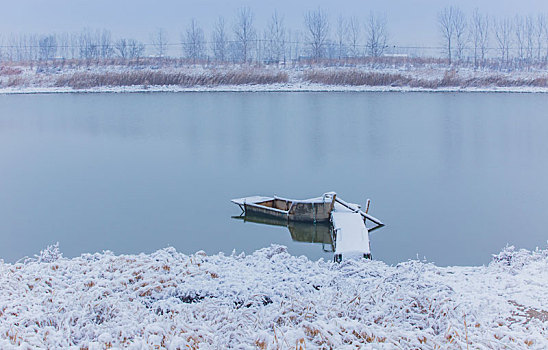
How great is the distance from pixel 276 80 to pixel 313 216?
35061 mm

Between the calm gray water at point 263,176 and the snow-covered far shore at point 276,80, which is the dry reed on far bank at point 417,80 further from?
the calm gray water at point 263,176

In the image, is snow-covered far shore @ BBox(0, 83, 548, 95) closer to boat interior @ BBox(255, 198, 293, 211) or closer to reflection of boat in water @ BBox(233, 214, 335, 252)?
boat interior @ BBox(255, 198, 293, 211)

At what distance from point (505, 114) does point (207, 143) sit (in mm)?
15281

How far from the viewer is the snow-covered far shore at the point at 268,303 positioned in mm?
5008

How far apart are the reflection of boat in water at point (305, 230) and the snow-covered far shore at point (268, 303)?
1.86 m

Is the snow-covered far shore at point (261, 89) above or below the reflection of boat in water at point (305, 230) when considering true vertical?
above

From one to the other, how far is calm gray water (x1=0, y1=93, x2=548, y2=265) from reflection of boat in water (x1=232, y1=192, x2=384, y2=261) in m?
0.32

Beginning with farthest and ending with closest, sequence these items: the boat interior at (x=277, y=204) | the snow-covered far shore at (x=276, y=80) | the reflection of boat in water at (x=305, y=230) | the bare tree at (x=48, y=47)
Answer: the bare tree at (x=48, y=47)
the snow-covered far shore at (x=276, y=80)
the boat interior at (x=277, y=204)
the reflection of boat in water at (x=305, y=230)

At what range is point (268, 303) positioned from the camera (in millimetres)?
6379

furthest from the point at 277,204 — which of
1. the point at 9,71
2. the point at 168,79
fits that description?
the point at 9,71

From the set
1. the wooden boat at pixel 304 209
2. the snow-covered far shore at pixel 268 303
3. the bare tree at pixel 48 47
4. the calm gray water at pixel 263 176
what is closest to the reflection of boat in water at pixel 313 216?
the wooden boat at pixel 304 209

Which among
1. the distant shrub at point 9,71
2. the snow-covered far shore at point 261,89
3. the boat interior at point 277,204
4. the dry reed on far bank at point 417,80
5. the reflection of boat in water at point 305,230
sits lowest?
the reflection of boat in water at point 305,230

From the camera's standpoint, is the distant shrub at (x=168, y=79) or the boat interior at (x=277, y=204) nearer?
the boat interior at (x=277, y=204)

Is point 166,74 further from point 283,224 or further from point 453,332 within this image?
point 453,332
